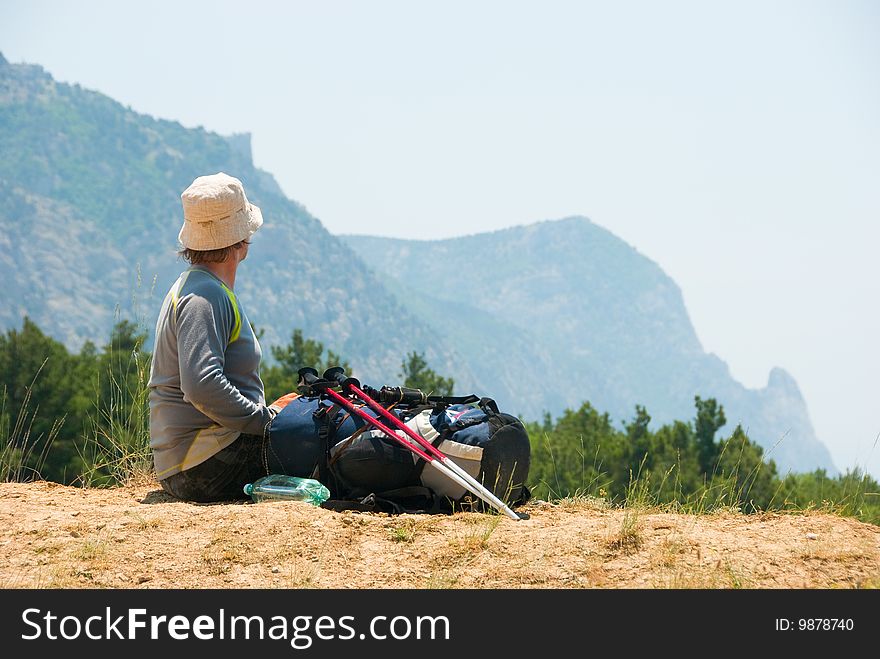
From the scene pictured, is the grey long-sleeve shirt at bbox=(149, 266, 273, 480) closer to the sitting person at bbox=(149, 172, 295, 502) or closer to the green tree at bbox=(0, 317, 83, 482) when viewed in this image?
the sitting person at bbox=(149, 172, 295, 502)

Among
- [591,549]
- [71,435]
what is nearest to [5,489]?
[591,549]

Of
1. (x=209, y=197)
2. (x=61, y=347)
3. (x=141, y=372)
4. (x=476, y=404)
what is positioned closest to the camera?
(x=209, y=197)

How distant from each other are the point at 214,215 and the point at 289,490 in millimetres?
1380

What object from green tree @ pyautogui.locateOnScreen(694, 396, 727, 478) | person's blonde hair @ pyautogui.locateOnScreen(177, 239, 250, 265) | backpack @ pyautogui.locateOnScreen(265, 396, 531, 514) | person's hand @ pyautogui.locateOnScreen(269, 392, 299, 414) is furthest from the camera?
green tree @ pyautogui.locateOnScreen(694, 396, 727, 478)

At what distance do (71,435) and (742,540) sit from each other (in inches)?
737

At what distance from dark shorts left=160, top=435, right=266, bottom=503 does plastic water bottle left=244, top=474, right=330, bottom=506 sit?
166 mm

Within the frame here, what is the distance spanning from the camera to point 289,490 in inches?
188

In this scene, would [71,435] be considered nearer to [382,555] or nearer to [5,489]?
[5,489]

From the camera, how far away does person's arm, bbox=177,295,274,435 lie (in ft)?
15.1

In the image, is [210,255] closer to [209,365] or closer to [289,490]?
[209,365]

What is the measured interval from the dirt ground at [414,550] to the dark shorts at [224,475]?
9.6 inches

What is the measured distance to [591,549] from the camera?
4.07 m

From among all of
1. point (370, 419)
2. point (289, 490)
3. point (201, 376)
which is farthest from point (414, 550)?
point (201, 376)

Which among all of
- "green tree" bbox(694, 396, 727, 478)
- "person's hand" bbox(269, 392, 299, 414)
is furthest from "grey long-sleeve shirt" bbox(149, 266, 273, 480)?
"green tree" bbox(694, 396, 727, 478)
